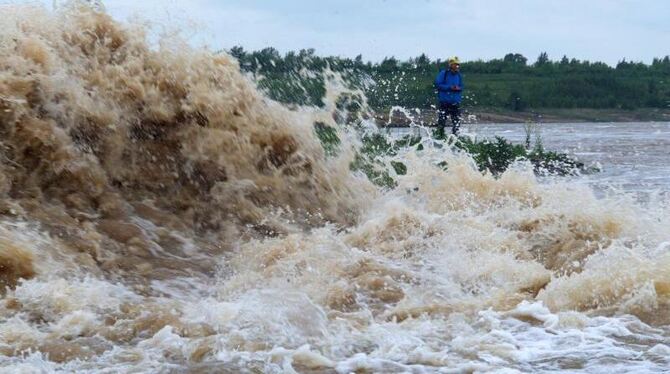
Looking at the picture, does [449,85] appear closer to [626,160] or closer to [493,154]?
[493,154]

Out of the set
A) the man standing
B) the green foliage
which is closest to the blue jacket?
the man standing

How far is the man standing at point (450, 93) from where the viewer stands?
615 inches

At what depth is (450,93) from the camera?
51.6 feet

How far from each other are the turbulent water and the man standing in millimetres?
4721

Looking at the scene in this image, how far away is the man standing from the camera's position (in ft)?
51.2

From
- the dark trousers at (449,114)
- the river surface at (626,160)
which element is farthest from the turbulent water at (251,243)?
the dark trousers at (449,114)

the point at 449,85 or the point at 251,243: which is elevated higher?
the point at 449,85

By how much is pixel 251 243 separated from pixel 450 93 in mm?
8428

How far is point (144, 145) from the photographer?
861 cm

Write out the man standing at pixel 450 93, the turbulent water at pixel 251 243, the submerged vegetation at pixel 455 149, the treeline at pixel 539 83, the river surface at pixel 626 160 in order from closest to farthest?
the turbulent water at pixel 251 243, the submerged vegetation at pixel 455 149, the river surface at pixel 626 160, the man standing at pixel 450 93, the treeline at pixel 539 83

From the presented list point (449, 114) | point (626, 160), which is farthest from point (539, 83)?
point (449, 114)

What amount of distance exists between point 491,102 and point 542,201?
123ft

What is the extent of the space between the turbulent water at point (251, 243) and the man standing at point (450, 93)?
4.72 metres

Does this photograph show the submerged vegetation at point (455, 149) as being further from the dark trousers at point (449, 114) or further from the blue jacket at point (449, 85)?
the blue jacket at point (449, 85)
